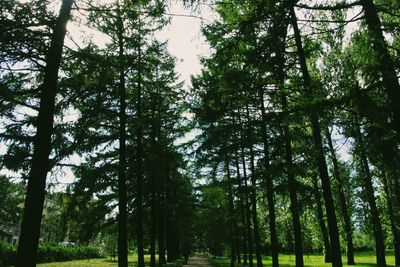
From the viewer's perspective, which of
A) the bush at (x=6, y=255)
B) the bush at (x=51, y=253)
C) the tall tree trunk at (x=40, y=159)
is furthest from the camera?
the bush at (x=51, y=253)

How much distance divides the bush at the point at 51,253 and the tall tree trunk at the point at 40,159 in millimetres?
21430

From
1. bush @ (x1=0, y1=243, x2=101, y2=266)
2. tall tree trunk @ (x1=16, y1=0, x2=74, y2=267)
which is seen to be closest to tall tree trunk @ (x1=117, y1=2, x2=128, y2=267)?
tall tree trunk @ (x1=16, y1=0, x2=74, y2=267)

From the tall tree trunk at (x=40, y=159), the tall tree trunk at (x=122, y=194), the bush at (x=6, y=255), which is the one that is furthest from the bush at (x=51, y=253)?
the tall tree trunk at (x=40, y=159)

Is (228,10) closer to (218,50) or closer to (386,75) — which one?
(218,50)

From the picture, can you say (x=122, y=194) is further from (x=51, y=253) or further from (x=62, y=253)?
(x=62, y=253)

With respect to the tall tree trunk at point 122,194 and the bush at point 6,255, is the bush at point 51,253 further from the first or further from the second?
the tall tree trunk at point 122,194

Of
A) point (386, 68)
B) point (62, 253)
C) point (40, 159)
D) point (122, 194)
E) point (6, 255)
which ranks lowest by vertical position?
point (62, 253)

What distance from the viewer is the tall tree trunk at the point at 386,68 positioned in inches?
277

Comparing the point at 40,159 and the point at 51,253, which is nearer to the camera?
the point at 40,159

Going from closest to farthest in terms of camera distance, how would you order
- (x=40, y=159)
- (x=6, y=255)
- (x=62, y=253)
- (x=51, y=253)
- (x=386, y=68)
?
1. (x=386, y=68)
2. (x=40, y=159)
3. (x=6, y=255)
4. (x=51, y=253)
5. (x=62, y=253)

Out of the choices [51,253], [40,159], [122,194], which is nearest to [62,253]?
A: [51,253]

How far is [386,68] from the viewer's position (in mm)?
7074

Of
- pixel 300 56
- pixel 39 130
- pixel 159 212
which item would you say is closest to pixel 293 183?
pixel 300 56

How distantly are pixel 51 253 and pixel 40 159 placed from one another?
35.3 metres
